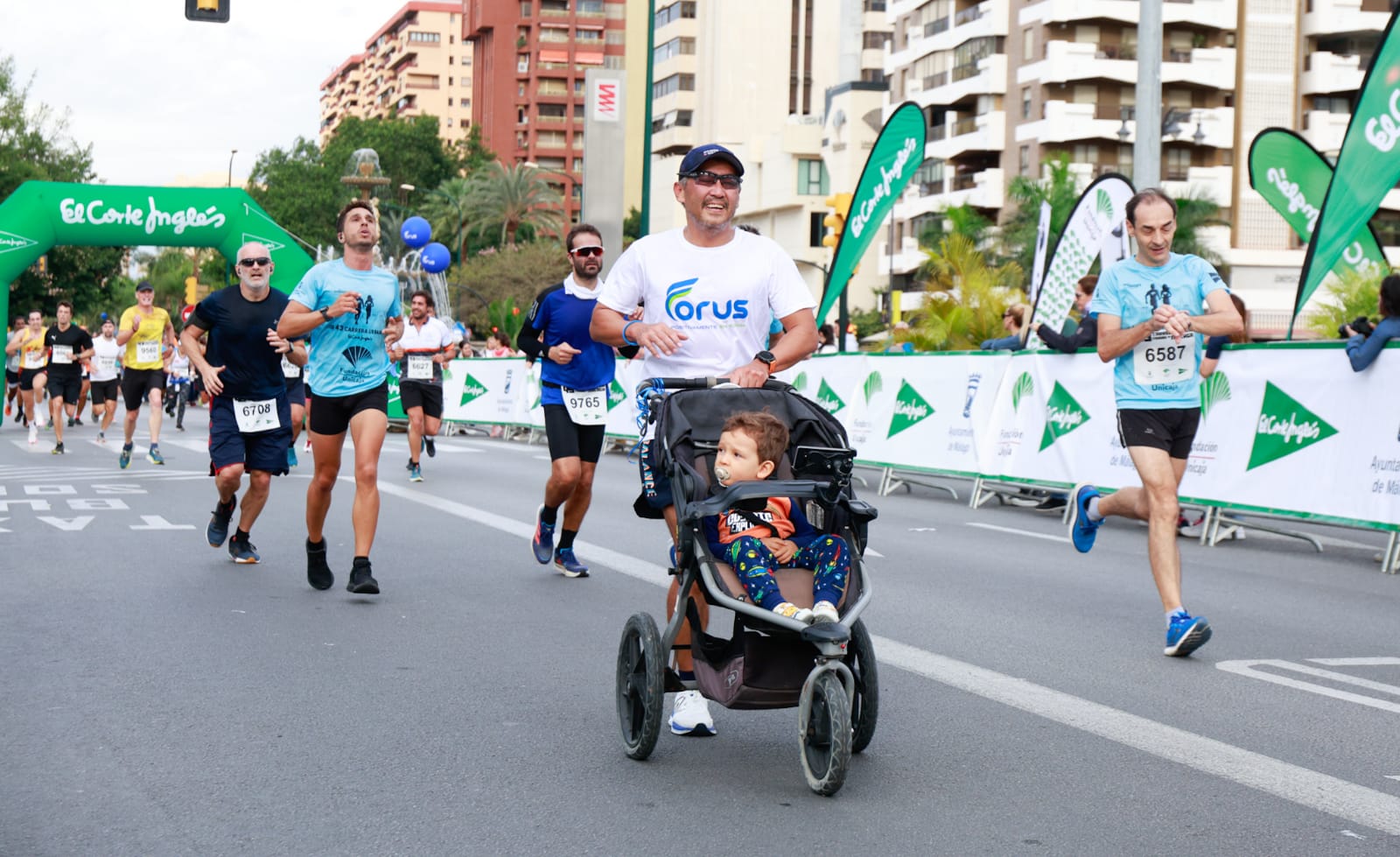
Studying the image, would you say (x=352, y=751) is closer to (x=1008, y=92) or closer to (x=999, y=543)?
(x=999, y=543)

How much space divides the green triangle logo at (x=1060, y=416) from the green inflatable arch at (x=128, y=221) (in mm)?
15619

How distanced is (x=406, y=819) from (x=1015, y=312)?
14.8 meters

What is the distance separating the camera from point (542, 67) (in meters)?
142

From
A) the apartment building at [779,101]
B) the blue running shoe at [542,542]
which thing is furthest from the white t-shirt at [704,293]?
the apartment building at [779,101]

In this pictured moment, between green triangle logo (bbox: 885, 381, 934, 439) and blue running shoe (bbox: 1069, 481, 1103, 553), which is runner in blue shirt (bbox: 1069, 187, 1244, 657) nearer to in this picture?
blue running shoe (bbox: 1069, 481, 1103, 553)

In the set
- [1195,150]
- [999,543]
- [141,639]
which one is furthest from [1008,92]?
[141,639]

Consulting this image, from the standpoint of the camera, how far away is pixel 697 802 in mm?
4852

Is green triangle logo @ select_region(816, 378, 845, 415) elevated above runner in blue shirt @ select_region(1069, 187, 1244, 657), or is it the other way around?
runner in blue shirt @ select_region(1069, 187, 1244, 657)

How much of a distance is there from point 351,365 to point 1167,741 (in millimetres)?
4930

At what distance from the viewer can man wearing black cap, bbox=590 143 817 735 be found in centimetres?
594

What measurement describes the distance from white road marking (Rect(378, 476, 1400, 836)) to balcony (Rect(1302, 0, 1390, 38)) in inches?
2810

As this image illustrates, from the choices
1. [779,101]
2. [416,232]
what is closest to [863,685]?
[416,232]

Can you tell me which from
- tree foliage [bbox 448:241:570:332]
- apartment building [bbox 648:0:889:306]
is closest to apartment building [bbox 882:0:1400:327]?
apartment building [bbox 648:0:889:306]

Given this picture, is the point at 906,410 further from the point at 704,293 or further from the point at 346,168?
the point at 346,168
